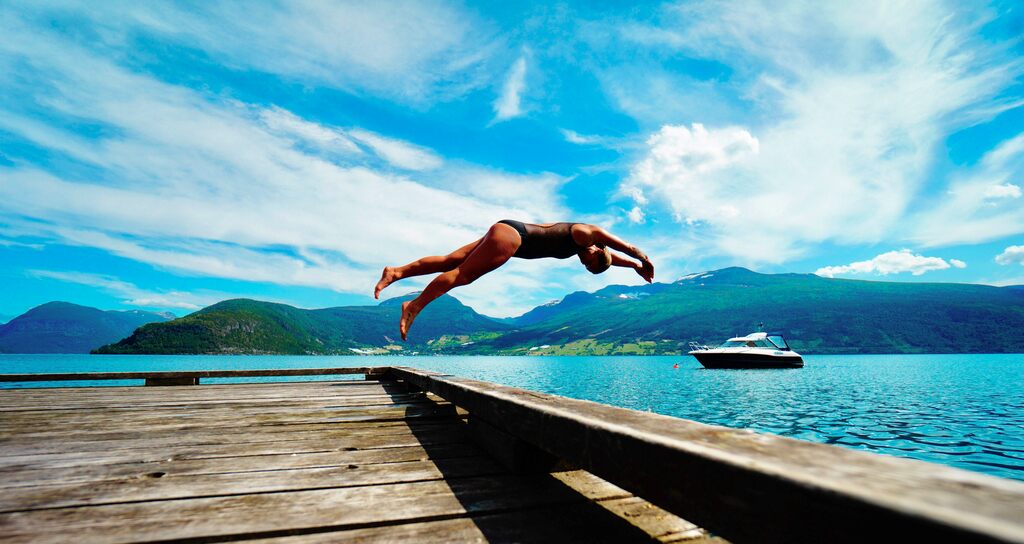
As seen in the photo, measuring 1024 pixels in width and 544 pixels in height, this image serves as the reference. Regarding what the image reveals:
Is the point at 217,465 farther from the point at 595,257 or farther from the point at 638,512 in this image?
the point at 595,257

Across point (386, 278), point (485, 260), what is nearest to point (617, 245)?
point (485, 260)

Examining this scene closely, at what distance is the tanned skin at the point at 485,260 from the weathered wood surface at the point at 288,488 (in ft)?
4.49

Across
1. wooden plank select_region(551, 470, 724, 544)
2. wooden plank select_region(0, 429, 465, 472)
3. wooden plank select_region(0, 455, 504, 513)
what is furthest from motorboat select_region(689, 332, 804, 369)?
wooden plank select_region(0, 455, 504, 513)

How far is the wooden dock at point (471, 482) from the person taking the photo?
0.94 m

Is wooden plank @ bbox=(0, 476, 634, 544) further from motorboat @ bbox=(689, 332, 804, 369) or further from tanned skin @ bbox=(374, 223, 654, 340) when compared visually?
motorboat @ bbox=(689, 332, 804, 369)

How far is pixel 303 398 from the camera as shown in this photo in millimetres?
5883

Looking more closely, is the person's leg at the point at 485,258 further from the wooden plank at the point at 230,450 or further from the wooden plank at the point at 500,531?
the wooden plank at the point at 500,531

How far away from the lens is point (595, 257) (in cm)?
528

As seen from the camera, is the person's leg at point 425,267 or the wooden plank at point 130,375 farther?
the wooden plank at point 130,375

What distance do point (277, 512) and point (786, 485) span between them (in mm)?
1972

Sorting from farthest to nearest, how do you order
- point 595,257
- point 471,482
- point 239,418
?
1. point 595,257
2. point 239,418
3. point 471,482

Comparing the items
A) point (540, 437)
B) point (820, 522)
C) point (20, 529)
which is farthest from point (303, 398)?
point (820, 522)

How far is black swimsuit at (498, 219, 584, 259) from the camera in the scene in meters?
4.77

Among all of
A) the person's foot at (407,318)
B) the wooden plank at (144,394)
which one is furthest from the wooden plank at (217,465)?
the wooden plank at (144,394)
